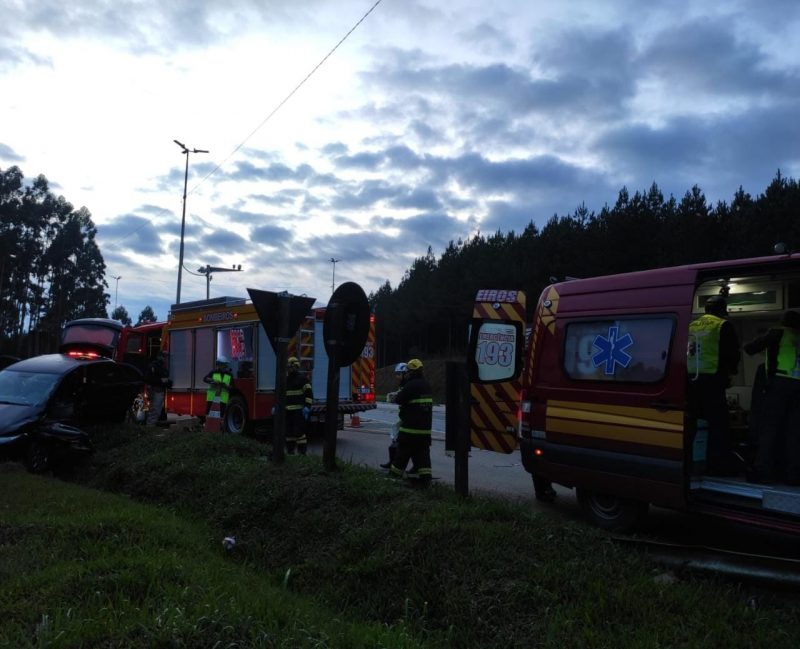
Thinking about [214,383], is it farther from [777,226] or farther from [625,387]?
[777,226]

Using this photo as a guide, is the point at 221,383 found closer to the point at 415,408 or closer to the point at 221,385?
the point at 221,385

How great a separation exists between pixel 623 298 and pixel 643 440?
1307 millimetres

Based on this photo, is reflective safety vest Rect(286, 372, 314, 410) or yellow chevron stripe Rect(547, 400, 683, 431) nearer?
yellow chevron stripe Rect(547, 400, 683, 431)

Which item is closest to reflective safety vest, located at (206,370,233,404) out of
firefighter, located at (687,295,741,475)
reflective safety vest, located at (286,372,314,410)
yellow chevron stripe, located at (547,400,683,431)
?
reflective safety vest, located at (286,372,314,410)

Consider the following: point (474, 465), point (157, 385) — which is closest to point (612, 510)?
point (474, 465)

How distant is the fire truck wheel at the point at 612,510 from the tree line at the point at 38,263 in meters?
58.5

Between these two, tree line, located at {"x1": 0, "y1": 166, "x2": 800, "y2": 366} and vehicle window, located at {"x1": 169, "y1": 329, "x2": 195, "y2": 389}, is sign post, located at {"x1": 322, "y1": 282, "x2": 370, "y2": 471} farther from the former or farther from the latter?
tree line, located at {"x1": 0, "y1": 166, "x2": 800, "y2": 366}

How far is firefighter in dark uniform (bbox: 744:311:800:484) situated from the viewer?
17.4ft

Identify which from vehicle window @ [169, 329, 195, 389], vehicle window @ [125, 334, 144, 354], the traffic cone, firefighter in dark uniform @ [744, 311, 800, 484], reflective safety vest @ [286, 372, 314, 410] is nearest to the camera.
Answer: firefighter in dark uniform @ [744, 311, 800, 484]

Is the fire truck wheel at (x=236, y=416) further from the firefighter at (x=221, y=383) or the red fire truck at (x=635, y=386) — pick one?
the red fire truck at (x=635, y=386)

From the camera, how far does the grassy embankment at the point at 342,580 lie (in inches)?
134

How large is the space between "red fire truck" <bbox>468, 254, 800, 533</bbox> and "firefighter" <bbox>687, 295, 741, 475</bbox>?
9 cm

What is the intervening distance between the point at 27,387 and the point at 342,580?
7.40 metres

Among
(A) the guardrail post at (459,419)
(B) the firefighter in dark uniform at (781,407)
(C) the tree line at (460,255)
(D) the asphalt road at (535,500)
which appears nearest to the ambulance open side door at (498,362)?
(D) the asphalt road at (535,500)
